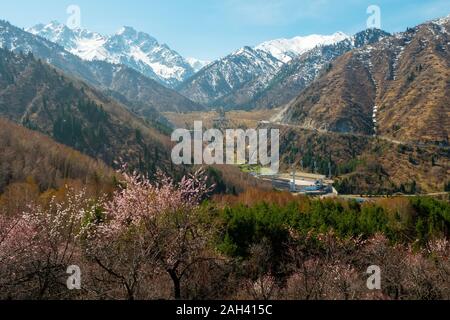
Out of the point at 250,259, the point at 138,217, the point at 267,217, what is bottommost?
the point at 250,259

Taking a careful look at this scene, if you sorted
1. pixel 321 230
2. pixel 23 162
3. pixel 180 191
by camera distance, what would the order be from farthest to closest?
pixel 23 162 → pixel 321 230 → pixel 180 191

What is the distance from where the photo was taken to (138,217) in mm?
34531
